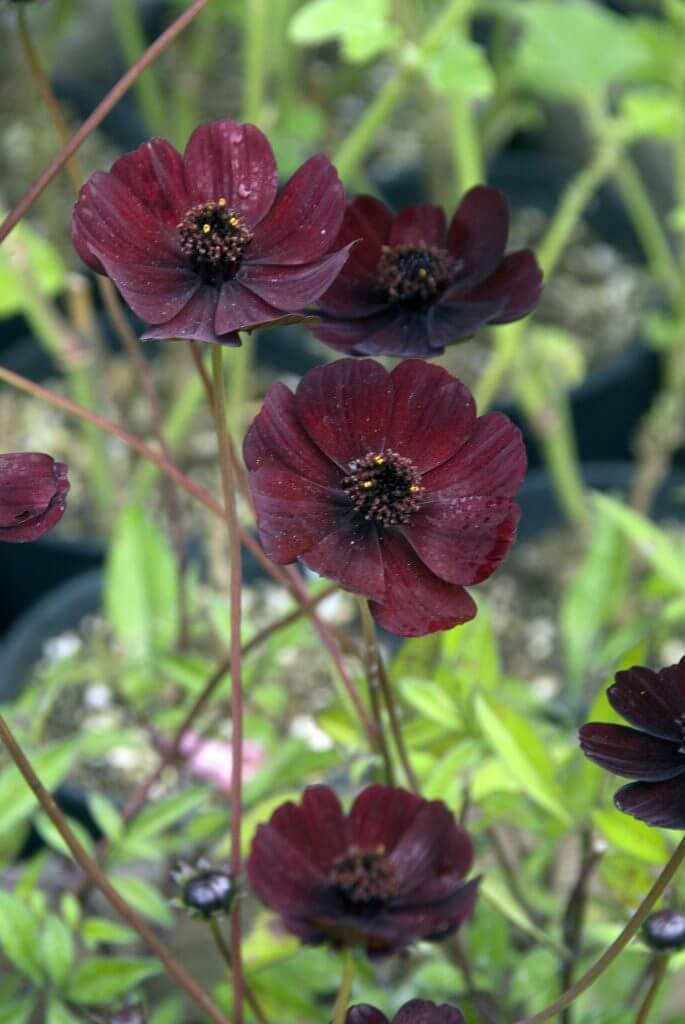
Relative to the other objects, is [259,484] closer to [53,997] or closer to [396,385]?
[396,385]

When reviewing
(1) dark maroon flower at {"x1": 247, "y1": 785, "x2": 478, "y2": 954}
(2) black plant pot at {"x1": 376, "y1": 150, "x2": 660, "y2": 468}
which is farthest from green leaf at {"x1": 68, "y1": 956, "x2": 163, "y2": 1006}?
(2) black plant pot at {"x1": 376, "y1": 150, "x2": 660, "y2": 468}

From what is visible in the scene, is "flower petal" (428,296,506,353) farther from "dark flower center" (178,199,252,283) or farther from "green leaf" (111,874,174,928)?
"green leaf" (111,874,174,928)

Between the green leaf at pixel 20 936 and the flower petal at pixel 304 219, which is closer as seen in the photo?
the flower petal at pixel 304 219

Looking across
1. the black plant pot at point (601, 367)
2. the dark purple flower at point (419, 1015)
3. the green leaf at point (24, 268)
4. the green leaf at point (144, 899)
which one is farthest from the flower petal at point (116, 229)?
the black plant pot at point (601, 367)

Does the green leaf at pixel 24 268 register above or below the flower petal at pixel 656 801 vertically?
above

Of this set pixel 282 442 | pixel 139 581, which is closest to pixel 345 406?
pixel 282 442

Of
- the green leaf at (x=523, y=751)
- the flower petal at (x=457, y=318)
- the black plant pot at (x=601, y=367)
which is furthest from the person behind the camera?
the black plant pot at (x=601, y=367)

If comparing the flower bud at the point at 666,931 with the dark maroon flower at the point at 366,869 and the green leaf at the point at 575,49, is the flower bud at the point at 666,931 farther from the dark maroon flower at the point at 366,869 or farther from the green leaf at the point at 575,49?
the green leaf at the point at 575,49
